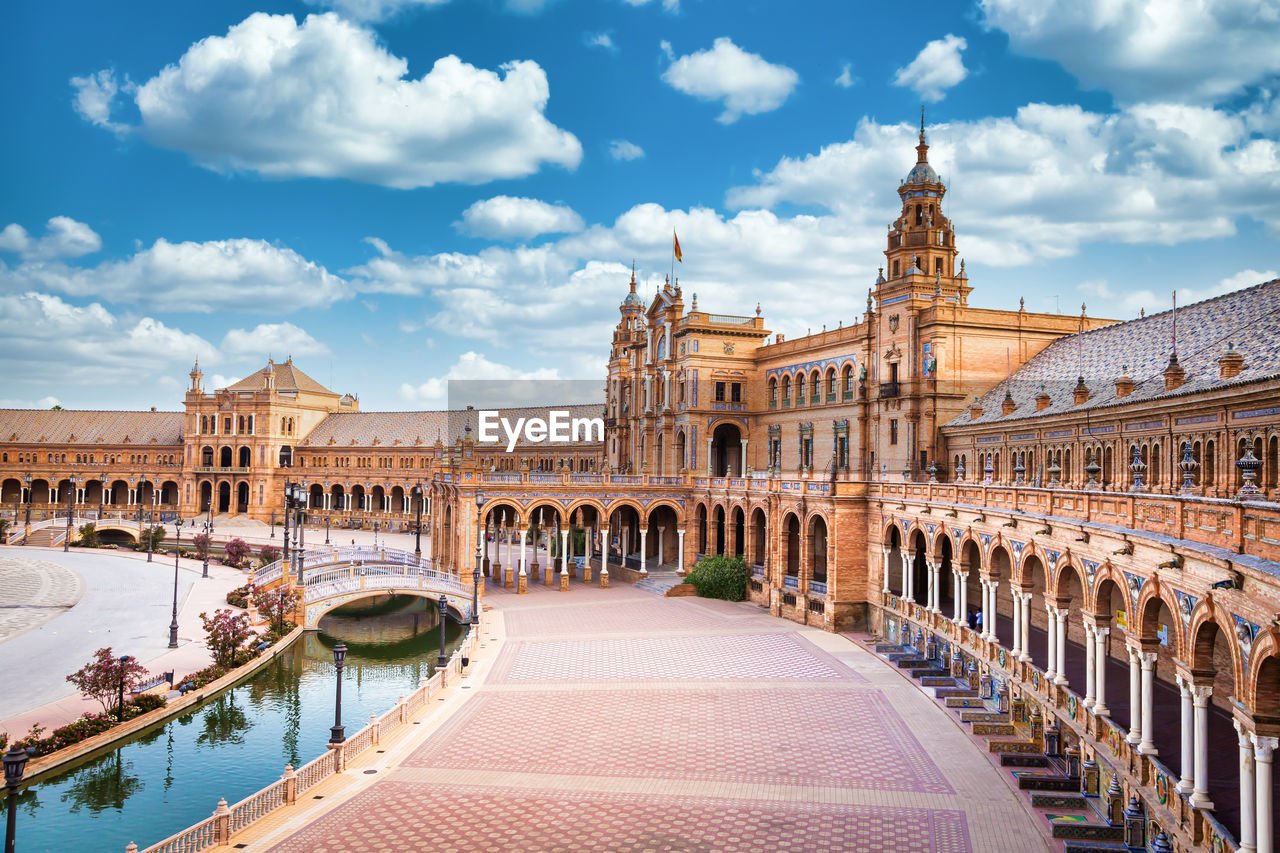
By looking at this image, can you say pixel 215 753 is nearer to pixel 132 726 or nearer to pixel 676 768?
pixel 132 726

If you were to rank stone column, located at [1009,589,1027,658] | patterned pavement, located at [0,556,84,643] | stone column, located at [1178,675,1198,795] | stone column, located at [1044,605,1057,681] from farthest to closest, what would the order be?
patterned pavement, located at [0,556,84,643]
stone column, located at [1009,589,1027,658]
stone column, located at [1044,605,1057,681]
stone column, located at [1178,675,1198,795]

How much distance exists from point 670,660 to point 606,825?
1634 cm

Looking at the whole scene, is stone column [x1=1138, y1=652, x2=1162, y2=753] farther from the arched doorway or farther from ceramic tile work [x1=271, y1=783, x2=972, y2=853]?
the arched doorway

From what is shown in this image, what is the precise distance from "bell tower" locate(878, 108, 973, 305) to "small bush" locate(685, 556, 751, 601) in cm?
1684

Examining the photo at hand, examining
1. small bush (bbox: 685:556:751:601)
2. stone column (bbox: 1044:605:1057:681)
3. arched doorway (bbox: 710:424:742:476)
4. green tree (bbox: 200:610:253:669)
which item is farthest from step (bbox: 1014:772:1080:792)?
arched doorway (bbox: 710:424:742:476)

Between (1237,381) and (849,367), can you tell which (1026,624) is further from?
(849,367)

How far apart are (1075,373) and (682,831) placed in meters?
29.1

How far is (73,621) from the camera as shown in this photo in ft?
150

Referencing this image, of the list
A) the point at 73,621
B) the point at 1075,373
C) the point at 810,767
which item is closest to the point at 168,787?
the point at 810,767

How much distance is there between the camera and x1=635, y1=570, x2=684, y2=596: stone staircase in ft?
179

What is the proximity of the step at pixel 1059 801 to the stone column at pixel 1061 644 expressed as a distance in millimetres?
3725

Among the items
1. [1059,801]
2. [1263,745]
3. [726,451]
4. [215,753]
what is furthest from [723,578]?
[1263,745]

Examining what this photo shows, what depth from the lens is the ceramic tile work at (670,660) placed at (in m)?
34.2

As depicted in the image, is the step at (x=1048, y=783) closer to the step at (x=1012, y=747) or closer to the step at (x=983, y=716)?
the step at (x=1012, y=747)
